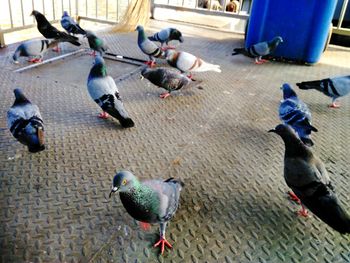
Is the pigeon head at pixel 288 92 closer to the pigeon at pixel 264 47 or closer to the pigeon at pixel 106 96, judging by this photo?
the pigeon at pixel 106 96

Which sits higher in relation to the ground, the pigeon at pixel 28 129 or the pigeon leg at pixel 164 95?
the pigeon at pixel 28 129

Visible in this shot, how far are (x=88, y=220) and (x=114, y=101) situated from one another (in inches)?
55.6

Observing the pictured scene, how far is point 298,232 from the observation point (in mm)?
2131

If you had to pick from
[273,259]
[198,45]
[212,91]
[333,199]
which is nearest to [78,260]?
[273,259]

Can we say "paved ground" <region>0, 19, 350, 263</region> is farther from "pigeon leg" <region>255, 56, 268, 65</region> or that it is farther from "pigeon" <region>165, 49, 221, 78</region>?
"pigeon leg" <region>255, 56, 268, 65</region>

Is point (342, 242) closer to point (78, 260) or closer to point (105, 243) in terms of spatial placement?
point (105, 243)

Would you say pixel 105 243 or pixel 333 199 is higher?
pixel 333 199

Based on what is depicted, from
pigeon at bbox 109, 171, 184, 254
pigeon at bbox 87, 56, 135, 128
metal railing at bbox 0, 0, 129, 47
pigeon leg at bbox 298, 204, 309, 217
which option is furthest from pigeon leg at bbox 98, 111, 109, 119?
metal railing at bbox 0, 0, 129, 47

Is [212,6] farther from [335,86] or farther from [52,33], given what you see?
[335,86]

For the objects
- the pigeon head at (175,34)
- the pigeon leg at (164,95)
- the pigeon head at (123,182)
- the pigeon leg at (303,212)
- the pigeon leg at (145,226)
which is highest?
the pigeon head at (175,34)

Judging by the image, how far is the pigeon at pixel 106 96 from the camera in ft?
10.4

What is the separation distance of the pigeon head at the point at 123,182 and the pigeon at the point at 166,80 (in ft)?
7.54

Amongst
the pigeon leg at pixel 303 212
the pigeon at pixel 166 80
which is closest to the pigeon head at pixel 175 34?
the pigeon at pixel 166 80

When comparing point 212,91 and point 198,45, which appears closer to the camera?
point 212,91
